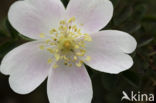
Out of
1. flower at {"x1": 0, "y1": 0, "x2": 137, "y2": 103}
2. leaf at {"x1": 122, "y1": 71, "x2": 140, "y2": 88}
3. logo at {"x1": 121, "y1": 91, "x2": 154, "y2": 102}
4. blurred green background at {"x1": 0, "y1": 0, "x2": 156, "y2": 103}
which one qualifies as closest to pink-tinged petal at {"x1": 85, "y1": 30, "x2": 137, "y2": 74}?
flower at {"x1": 0, "y1": 0, "x2": 137, "y2": 103}

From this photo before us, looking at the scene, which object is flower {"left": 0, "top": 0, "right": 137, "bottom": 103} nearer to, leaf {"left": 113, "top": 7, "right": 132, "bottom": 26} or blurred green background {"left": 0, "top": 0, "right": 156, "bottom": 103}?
blurred green background {"left": 0, "top": 0, "right": 156, "bottom": 103}

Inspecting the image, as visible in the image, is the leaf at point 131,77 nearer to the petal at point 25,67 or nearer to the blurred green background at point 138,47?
the blurred green background at point 138,47

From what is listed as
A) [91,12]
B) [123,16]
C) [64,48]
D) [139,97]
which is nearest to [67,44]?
[64,48]

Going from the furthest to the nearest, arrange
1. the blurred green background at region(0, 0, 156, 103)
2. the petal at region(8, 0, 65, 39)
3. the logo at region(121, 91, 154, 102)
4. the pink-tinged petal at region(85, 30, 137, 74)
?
1. the logo at region(121, 91, 154, 102)
2. the blurred green background at region(0, 0, 156, 103)
3. the pink-tinged petal at region(85, 30, 137, 74)
4. the petal at region(8, 0, 65, 39)

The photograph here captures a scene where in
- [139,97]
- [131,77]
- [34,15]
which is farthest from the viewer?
[139,97]

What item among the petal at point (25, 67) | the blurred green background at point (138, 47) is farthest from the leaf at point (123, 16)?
the petal at point (25, 67)

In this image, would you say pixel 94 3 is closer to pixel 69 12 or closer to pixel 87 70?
pixel 69 12

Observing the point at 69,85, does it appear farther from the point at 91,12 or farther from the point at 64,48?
the point at 91,12
